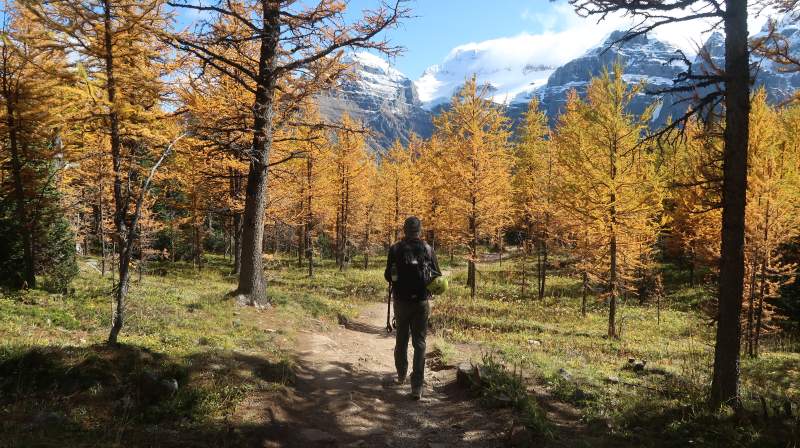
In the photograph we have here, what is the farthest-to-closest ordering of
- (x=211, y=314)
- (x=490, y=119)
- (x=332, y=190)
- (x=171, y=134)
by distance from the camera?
(x=332, y=190) < (x=490, y=119) < (x=171, y=134) < (x=211, y=314)

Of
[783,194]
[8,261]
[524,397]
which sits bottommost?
[524,397]

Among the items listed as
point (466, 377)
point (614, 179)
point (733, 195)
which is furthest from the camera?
point (614, 179)

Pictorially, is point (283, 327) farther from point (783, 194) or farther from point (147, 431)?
point (783, 194)

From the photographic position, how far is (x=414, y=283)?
6.03m

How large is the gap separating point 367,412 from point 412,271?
194 centimetres

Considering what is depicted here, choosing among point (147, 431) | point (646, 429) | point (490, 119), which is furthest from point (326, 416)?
point (490, 119)

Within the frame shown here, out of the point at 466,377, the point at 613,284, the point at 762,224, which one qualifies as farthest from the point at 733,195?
the point at 762,224

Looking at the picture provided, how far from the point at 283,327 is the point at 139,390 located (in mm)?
4805

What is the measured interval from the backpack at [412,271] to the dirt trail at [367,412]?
152cm

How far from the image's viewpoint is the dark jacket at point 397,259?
603 cm

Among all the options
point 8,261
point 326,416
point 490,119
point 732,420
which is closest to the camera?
point 732,420

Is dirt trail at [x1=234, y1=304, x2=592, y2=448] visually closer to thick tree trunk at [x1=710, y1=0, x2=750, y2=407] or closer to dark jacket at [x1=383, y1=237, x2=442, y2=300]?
dark jacket at [x1=383, y1=237, x2=442, y2=300]

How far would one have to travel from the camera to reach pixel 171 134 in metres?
12.4

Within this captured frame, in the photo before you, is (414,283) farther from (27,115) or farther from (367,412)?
(27,115)
